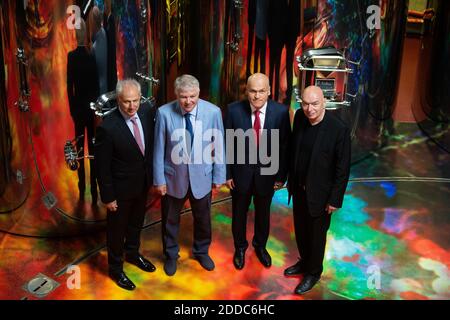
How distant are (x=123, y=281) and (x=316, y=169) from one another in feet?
5.13

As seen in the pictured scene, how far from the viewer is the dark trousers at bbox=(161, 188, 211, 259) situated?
3658 millimetres

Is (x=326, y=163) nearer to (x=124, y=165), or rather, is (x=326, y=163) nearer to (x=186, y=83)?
(x=186, y=83)

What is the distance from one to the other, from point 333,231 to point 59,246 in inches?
90.5

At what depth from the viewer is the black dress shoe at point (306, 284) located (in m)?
3.60

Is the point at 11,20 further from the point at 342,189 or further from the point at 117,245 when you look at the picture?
the point at 342,189

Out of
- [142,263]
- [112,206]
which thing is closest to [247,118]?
[112,206]

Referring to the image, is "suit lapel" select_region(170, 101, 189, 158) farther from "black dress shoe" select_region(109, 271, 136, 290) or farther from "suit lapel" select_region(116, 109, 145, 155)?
"black dress shoe" select_region(109, 271, 136, 290)

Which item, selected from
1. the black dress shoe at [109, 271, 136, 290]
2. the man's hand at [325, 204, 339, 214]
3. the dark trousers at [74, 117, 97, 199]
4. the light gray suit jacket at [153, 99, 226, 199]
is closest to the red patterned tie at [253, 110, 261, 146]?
the light gray suit jacket at [153, 99, 226, 199]

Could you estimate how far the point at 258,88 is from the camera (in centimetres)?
334

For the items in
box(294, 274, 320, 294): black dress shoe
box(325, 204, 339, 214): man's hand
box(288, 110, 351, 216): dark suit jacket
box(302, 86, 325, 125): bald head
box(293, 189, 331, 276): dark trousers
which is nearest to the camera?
box(302, 86, 325, 125): bald head

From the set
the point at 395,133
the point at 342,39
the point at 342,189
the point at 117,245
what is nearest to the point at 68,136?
the point at 117,245

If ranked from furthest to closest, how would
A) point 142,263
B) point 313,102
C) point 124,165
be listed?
point 142,263 < point 124,165 < point 313,102

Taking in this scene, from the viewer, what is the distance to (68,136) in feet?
12.2

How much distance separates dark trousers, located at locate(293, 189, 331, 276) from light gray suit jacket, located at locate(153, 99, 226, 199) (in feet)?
1.87
